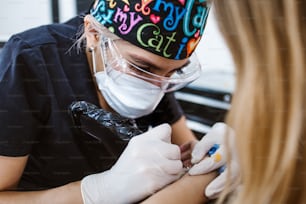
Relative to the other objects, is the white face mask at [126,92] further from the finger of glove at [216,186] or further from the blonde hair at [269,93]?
the blonde hair at [269,93]

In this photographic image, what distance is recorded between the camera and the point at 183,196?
712 millimetres

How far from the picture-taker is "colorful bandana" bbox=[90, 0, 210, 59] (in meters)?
0.74

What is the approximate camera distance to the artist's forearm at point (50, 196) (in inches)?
31.3

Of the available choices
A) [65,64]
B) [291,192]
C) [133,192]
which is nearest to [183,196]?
[133,192]

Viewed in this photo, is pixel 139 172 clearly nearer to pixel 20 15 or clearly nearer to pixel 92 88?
pixel 92 88

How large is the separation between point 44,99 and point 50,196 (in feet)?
0.52

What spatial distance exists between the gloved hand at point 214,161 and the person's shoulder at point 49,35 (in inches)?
11.5

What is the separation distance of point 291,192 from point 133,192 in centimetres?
27

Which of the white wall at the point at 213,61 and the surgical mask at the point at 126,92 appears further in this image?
the surgical mask at the point at 126,92

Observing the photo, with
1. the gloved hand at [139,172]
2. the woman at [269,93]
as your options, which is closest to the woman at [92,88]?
the gloved hand at [139,172]

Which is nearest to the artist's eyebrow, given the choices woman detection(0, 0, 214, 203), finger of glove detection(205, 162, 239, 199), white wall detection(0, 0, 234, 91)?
woman detection(0, 0, 214, 203)

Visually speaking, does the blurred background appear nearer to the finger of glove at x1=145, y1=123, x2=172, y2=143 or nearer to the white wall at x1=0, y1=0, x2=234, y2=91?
the white wall at x1=0, y1=0, x2=234, y2=91

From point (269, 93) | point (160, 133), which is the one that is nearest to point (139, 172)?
point (160, 133)

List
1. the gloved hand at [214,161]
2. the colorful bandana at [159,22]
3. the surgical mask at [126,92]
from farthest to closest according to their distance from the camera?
the surgical mask at [126,92] → the colorful bandana at [159,22] → the gloved hand at [214,161]
